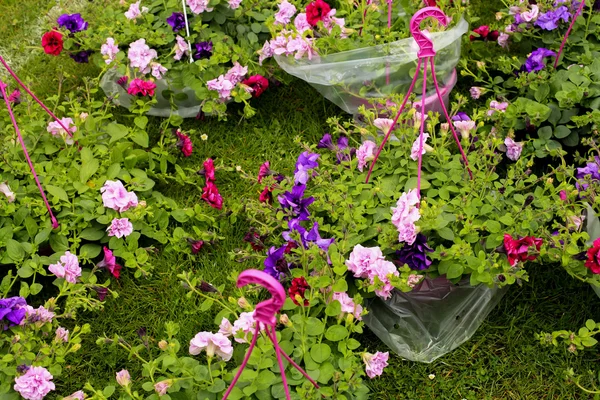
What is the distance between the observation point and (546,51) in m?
2.37

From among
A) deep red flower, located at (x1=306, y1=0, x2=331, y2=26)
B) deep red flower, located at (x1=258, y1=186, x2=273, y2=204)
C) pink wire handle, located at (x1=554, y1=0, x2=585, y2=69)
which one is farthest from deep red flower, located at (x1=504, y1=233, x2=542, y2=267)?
deep red flower, located at (x1=306, y1=0, x2=331, y2=26)

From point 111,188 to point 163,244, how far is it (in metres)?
0.29

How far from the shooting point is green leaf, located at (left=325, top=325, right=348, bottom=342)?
68.9 inches

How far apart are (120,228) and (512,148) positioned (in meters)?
1.27

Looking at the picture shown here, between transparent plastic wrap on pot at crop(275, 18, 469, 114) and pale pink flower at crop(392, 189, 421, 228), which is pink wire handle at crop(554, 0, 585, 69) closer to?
transparent plastic wrap on pot at crop(275, 18, 469, 114)

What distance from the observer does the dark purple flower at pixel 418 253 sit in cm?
181

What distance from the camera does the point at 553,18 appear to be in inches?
94.8

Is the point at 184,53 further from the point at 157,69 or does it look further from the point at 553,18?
the point at 553,18

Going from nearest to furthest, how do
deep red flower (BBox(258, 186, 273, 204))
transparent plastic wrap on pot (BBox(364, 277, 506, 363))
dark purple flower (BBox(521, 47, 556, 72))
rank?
transparent plastic wrap on pot (BBox(364, 277, 506, 363)), deep red flower (BBox(258, 186, 273, 204)), dark purple flower (BBox(521, 47, 556, 72))

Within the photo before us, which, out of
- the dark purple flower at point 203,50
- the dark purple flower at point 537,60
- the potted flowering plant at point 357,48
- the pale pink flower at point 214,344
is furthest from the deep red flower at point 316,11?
the pale pink flower at point 214,344

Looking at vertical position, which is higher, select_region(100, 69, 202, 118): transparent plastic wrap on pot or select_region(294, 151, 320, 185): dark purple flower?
select_region(294, 151, 320, 185): dark purple flower

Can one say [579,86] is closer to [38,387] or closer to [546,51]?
[546,51]

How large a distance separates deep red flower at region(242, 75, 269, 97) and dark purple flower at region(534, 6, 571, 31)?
3.31ft

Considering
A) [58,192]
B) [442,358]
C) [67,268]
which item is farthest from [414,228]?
[58,192]
